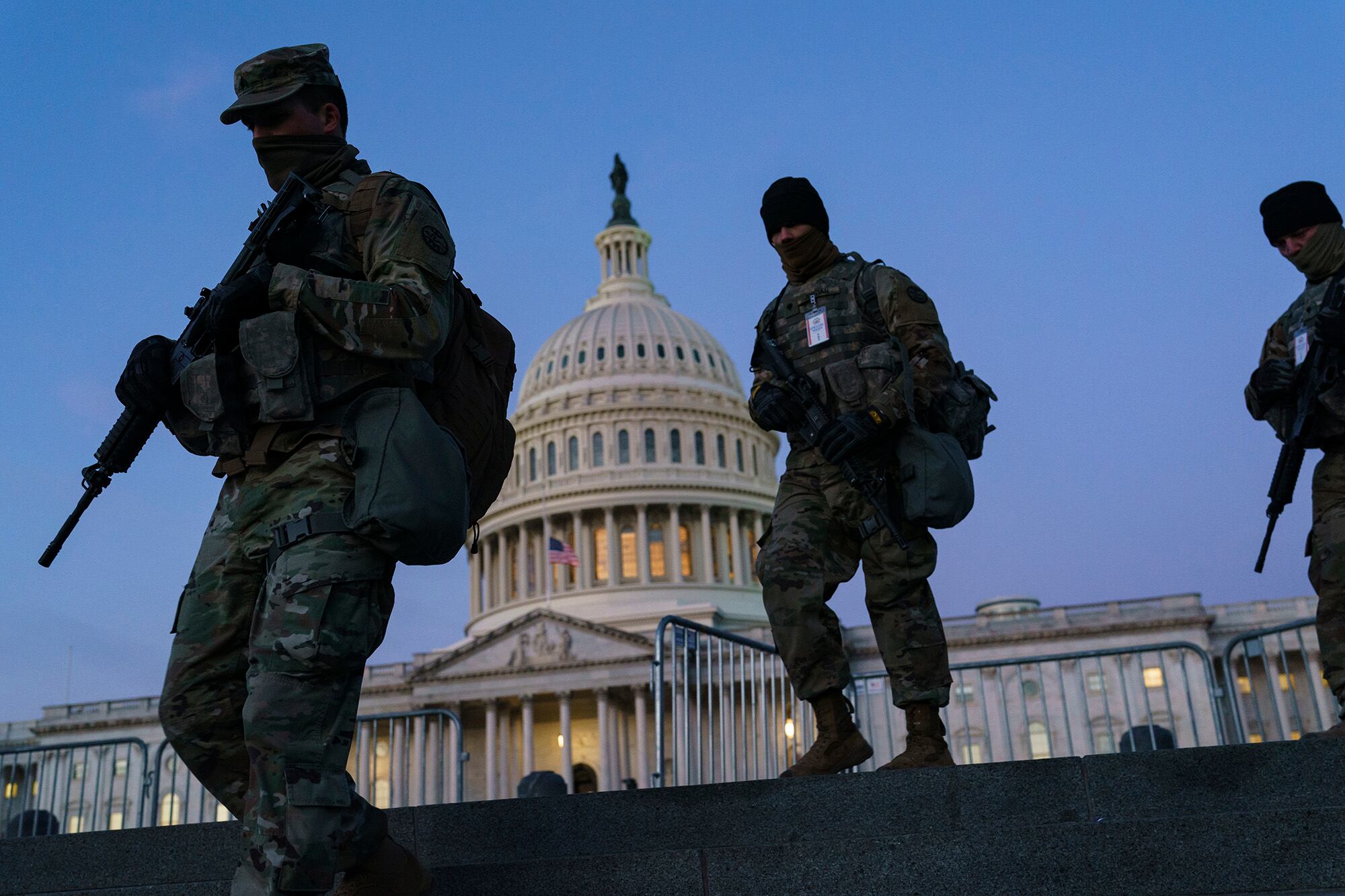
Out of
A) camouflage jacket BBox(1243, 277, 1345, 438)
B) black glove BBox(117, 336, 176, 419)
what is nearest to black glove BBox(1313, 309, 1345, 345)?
camouflage jacket BBox(1243, 277, 1345, 438)

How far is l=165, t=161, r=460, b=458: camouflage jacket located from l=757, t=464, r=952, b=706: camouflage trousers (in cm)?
237

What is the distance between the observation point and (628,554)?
73312 mm

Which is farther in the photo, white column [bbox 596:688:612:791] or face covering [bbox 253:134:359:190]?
white column [bbox 596:688:612:791]

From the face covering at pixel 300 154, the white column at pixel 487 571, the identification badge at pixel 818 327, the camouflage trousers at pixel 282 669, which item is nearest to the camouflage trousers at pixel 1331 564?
the identification badge at pixel 818 327

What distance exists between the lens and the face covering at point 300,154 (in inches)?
185

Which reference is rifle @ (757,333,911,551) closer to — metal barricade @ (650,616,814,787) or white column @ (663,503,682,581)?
metal barricade @ (650,616,814,787)

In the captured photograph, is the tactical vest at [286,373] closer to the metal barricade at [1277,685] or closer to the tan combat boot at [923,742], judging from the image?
the tan combat boot at [923,742]

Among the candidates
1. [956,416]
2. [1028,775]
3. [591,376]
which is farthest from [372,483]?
[591,376]

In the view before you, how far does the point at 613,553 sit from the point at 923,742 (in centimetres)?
6722

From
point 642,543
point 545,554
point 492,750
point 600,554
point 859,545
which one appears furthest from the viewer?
point 600,554

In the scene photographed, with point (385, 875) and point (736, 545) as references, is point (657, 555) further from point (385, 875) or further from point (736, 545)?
point (385, 875)

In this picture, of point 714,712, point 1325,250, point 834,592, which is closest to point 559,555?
point 714,712

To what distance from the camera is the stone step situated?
4121mm

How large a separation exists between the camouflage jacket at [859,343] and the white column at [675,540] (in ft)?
211
